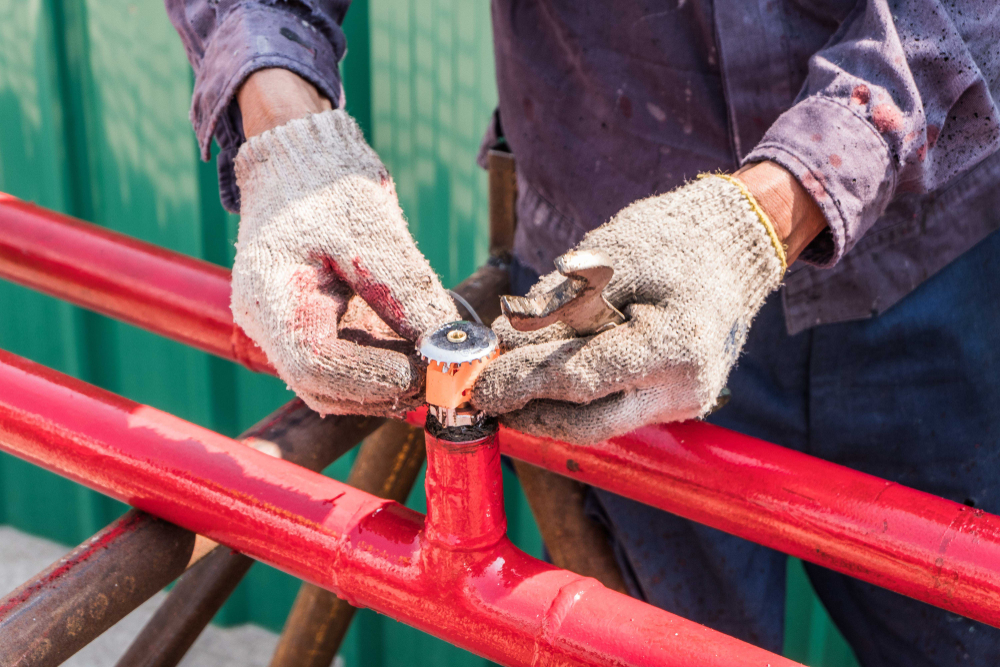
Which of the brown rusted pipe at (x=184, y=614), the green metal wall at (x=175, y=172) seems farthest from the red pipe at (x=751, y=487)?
the green metal wall at (x=175, y=172)

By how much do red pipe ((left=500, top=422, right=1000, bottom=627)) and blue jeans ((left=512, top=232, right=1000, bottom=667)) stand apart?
1.16 feet

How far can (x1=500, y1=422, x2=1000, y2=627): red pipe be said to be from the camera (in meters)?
0.76

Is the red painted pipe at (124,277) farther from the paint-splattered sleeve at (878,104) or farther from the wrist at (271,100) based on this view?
the paint-splattered sleeve at (878,104)

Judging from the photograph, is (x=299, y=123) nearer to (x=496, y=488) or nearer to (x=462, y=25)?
(x=496, y=488)

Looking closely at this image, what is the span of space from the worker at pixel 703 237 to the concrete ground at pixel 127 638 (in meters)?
1.42

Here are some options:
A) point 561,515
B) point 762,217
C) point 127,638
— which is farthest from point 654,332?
point 127,638

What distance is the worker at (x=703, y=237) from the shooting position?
0.79 metres

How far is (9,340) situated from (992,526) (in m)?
2.64

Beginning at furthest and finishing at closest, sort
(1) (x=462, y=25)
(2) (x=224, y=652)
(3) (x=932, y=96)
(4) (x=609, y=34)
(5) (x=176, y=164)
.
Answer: (2) (x=224, y=652)
(5) (x=176, y=164)
(1) (x=462, y=25)
(4) (x=609, y=34)
(3) (x=932, y=96)

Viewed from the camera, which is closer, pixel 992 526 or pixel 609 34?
pixel 992 526

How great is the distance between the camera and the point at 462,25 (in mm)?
1855

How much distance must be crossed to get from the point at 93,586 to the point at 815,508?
653mm

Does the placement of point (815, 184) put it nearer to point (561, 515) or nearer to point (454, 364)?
point (454, 364)

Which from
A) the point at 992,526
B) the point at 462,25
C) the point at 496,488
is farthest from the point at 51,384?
the point at 462,25
